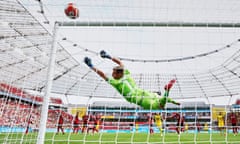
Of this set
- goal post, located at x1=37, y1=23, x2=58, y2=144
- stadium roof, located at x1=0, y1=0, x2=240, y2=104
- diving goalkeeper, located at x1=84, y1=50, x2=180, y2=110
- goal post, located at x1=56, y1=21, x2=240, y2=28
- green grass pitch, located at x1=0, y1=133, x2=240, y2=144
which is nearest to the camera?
goal post, located at x1=37, y1=23, x2=58, y2=144

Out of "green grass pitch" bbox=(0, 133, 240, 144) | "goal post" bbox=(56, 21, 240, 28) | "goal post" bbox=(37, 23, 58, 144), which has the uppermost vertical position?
"goal post" bbox=(56, 21, 240, 28)

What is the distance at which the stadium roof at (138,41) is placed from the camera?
5.41 metres

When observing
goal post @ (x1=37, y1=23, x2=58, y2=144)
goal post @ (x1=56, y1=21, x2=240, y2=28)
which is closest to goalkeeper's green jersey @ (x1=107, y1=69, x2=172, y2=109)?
goal post @ (x1=56, y1=21, x2=240, y2=28)

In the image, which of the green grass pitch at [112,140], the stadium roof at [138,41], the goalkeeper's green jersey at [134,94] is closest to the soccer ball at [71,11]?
the stadium roof at [138,41]

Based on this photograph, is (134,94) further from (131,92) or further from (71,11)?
(71,11)

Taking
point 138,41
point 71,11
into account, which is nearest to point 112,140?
point 138,41

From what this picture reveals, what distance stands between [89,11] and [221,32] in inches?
130

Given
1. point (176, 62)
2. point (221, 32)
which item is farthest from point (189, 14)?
point (176, 62)

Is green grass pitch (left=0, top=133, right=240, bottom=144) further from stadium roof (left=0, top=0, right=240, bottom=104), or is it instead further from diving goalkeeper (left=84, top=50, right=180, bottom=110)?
stadium roof (left=0, top=0, right=240, bottom=104)

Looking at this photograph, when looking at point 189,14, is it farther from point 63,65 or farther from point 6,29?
point 63,65

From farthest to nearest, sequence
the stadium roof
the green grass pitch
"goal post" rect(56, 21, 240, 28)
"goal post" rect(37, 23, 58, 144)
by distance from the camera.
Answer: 1. the green grass pitch
2. the stadium roof
3. "goal post" rect(56, 21, 240, 28)
4. "goal post" rect(37, 23, 58, 144)

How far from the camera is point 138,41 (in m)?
5.73

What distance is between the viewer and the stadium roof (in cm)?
541

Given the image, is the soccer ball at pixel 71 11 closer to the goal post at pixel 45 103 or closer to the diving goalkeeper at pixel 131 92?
the goal post at pixel 45 103
